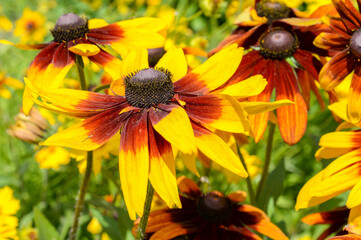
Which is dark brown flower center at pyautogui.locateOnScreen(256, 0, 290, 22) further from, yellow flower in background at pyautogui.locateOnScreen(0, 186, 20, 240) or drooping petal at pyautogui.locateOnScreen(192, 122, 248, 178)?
yellow flower in background at pyautogui.locateOnScreen(0, 186, 20, 240)

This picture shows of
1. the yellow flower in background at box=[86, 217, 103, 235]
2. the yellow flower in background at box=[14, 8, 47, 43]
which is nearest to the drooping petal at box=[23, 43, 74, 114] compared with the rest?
the yellow flower in background at box=[86, 217, 103, 235]

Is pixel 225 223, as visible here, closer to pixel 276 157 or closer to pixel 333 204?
pixel 333 204

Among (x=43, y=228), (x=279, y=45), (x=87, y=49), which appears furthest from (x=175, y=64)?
(x=43, y=228)

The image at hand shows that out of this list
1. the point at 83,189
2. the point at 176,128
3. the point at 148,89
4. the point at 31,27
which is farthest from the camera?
the point at 31,27

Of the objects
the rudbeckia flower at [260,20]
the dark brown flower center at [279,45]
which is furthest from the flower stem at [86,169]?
the dark brown flower center at [279,45]

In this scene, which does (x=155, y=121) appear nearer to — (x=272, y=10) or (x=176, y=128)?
(x=176, y=128)

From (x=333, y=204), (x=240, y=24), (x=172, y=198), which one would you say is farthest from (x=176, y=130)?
(x=333, y=204)
